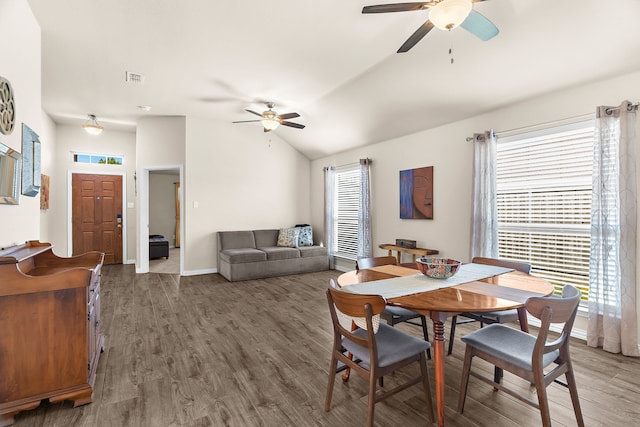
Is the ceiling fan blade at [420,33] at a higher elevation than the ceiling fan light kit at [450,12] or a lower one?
higher

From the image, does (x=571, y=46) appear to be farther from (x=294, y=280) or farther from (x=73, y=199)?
(x=73, y=199)

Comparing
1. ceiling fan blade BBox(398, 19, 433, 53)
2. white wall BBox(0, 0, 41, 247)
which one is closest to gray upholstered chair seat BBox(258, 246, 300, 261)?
white wall BBox(0, 0, 41, 247)

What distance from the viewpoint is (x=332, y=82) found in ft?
13.8

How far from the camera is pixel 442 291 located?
76.2 inches

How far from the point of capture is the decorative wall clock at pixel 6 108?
2.06 m

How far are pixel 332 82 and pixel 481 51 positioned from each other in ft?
6.02

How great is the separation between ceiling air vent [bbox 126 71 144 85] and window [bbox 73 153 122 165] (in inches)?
135

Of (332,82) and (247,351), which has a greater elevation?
Result: (332,82)

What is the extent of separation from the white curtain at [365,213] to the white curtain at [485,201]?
1.99 metres

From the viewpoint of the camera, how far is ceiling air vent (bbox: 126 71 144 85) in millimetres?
3984

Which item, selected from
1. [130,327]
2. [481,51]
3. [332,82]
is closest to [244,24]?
[332,82]

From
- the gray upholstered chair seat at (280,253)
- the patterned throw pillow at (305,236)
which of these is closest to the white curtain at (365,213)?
the gray upholstered chair seat at (280,253)

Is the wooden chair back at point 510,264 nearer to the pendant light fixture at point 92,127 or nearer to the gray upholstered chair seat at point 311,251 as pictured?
the gray upholstered chair seat at point 311,251

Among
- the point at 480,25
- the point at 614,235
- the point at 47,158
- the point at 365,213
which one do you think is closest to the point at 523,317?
the point at 614,235
